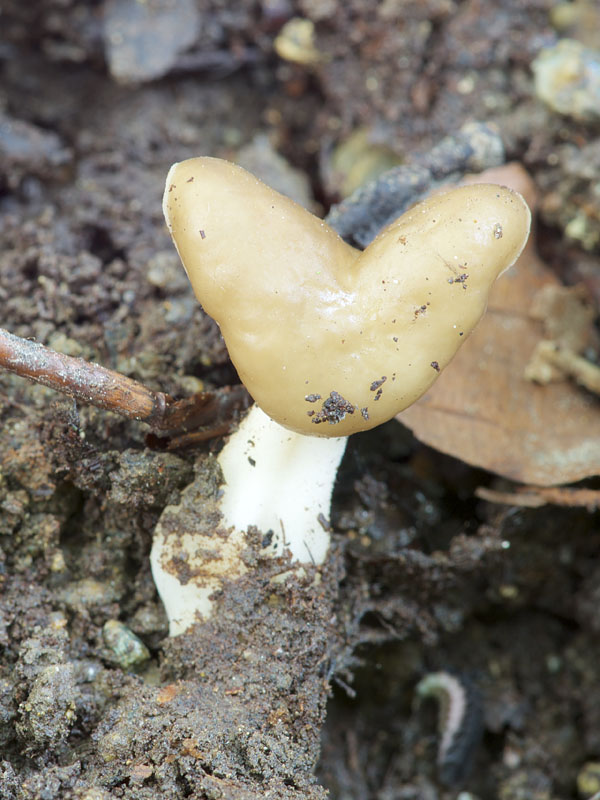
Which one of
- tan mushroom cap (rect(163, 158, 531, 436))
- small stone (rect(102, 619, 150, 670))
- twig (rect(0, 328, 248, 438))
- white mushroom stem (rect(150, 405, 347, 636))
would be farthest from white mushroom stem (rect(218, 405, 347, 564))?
small stone (rect(102, 619, 150, 670))

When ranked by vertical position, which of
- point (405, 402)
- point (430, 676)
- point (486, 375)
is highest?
point (405, 402)

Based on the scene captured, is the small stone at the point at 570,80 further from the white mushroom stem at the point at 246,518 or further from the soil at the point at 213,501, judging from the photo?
the white mushroom stem at the point at 246,518

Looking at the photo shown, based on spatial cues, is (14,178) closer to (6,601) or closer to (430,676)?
(6,601)

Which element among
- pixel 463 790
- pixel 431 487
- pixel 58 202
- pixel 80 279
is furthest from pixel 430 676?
pixel 58 202

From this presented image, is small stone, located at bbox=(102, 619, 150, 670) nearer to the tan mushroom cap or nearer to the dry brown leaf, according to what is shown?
the tan mushroom cap

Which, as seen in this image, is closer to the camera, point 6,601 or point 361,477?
point 6,601

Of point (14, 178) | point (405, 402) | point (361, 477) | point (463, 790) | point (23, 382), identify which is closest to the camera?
point (405, 402)

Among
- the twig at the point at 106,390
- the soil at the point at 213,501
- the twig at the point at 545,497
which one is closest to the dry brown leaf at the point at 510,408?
the twig at the point at 545,497

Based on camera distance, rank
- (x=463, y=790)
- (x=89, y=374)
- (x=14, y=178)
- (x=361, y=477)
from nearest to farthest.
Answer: (x=89, y=374), (x=361, y=477), (x=463, y=790), (x=14, y=178)
